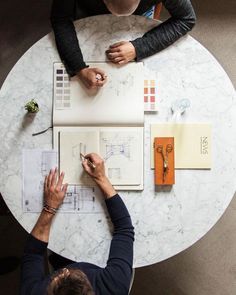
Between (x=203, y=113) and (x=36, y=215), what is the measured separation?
663 mm

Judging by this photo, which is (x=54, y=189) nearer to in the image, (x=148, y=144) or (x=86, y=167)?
(x=86, y=167)

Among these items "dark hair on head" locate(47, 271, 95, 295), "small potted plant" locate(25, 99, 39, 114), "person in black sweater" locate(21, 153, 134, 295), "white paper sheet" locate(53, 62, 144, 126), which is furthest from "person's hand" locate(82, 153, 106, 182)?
"dark hair on head" locate(47, 271, 95, 295)

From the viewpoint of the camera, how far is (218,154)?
135 cm

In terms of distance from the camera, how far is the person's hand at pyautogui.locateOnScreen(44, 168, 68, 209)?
1319 millimetres

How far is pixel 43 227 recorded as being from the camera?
51.5 inches

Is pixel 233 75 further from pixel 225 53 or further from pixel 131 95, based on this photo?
pixel 131 95

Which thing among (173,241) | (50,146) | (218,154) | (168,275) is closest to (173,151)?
A: (218,154)

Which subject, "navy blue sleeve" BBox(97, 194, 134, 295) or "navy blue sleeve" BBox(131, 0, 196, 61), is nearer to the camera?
"navy blue sleeve" BBox(97, 194, 134, 295)

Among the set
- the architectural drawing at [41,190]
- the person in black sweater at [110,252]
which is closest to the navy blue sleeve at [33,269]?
the person in black sweater at [110,252]

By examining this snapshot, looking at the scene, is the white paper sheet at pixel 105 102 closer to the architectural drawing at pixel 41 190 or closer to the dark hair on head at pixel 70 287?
the architectural drawing at pixel 41 190

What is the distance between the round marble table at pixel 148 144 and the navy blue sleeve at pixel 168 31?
0.10 ft

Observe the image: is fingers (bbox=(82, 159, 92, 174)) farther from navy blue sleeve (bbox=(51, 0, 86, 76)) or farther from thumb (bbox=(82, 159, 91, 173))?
navy blue sleeve (bbox=(51, 0, 86, 76))

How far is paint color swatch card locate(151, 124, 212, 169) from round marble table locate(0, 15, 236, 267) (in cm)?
2

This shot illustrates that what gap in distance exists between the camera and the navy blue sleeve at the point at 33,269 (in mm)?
1194
